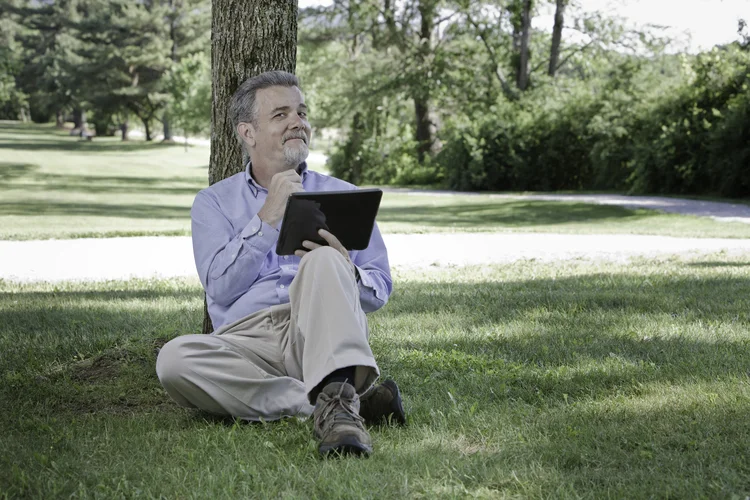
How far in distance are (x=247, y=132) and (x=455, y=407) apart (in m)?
1.60

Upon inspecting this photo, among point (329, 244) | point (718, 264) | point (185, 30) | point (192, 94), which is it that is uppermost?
point (185, 30)

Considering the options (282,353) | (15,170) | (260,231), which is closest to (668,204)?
(282,353)

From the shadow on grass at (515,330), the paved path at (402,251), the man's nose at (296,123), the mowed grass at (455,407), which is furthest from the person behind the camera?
the paved path at (402,251)

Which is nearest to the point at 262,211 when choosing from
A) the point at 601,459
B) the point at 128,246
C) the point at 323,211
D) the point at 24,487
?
the point at 323,211

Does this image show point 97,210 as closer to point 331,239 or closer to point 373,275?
point 373,275

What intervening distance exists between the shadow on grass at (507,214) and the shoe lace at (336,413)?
45.2 ft

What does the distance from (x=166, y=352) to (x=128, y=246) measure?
8581mm

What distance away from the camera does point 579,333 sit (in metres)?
5.32

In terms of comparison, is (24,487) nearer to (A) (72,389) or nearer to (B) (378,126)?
(A) (72,389)

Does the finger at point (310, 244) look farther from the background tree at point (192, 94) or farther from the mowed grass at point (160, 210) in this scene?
the background tree at point (192, 94)

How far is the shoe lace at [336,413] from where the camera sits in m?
3.13

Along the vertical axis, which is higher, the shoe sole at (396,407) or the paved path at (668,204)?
the shoe sole at (396,407)

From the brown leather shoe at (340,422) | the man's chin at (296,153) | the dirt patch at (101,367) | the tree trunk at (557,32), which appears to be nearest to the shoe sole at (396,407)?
the brown leather shoe at (340,422)

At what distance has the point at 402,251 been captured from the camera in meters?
11.0
